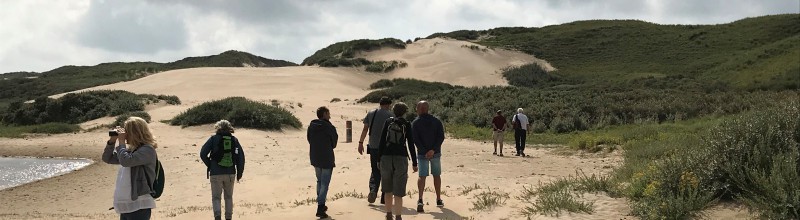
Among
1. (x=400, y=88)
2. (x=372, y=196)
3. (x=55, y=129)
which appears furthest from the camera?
(x=400, y=88)

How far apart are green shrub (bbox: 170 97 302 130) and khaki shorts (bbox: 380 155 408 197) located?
1638 centimetres

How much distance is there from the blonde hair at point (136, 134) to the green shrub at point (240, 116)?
18.1 meters

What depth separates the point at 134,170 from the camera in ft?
18.8

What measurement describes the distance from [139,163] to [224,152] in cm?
230

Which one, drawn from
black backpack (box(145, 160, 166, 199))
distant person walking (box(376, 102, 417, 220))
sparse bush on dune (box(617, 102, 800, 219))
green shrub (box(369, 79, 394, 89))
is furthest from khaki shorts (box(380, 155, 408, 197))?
green shrub (box(369, 79, 394, 89))

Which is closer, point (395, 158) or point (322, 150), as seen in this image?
point (395, 158)

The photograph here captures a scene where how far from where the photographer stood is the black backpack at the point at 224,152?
313 inches

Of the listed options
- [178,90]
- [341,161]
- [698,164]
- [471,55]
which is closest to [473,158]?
[341,161]

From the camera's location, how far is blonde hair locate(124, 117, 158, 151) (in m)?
5.74

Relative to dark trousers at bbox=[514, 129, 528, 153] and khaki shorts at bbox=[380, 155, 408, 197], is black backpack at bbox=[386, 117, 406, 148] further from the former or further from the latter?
dark trousers at bbox=[514, 129, 528, 153]

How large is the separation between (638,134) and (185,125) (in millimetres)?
16277

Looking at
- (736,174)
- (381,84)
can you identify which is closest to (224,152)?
(736,174)

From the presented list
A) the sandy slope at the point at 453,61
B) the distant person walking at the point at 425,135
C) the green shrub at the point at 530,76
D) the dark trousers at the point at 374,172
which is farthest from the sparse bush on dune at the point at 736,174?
the sandy slope at the point at 453,61

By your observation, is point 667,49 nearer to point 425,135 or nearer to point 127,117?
point 127,117
